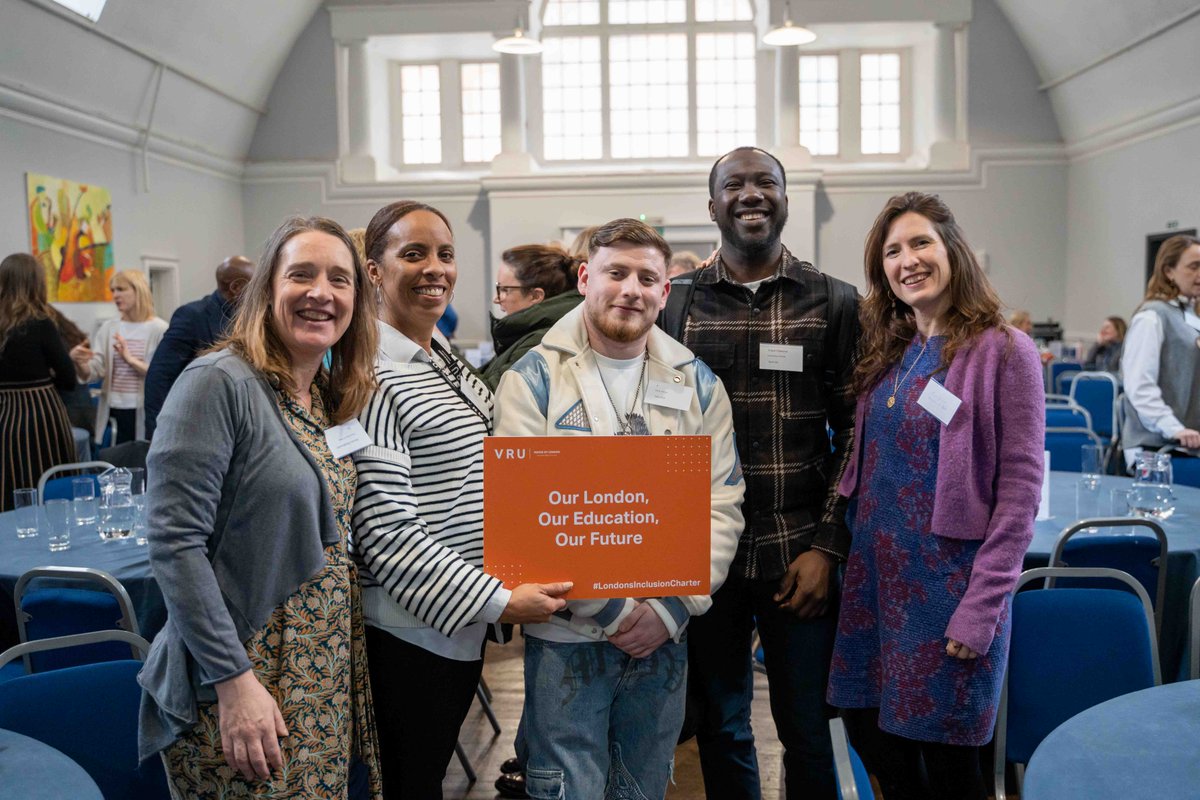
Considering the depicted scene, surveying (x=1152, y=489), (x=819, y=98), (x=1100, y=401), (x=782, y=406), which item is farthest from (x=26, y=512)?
(x=819, y=98)

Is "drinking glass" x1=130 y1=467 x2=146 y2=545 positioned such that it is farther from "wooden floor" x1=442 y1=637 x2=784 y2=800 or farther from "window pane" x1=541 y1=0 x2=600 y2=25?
"window pane" x1=541 y1=0 x2=600 y2=25

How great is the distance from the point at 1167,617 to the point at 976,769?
136 cm

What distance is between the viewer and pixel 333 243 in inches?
70.0

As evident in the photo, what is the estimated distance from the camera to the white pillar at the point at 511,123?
1213cm

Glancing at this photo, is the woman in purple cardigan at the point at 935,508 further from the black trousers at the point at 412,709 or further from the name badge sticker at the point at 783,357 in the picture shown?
the black trousers at the point at 412,709

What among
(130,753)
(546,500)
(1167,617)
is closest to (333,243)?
(546,500)

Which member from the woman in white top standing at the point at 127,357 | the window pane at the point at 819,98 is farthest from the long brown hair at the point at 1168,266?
the window pane at the point at 819,98

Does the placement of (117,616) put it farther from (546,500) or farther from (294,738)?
(546,500)

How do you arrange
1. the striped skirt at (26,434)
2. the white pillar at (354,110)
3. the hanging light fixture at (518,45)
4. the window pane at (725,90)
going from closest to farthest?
the striped skirt at (26,434) → the hanging light fixture at (518,45) → the white pillar at (354,110) → the window pane at (725,90)

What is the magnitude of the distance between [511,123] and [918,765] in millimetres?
11184

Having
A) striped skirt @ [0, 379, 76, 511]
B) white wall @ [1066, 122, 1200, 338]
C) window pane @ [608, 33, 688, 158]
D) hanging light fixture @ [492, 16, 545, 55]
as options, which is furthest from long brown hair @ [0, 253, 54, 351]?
white wall @ [1066, 122, 1200, 338]

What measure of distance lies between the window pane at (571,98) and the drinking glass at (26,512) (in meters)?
10.1

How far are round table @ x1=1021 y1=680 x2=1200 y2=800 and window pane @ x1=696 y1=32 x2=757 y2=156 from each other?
11.6 metres

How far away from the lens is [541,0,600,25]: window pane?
12547 mm
